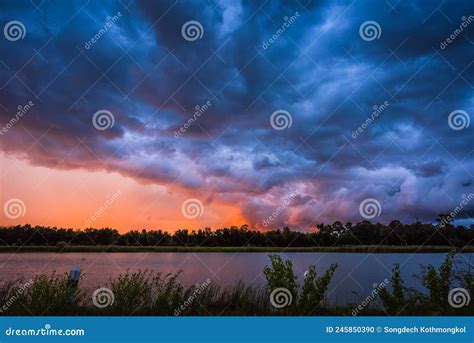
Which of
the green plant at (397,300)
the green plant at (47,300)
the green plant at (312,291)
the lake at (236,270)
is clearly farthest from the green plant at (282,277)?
the green plant at (47,300)

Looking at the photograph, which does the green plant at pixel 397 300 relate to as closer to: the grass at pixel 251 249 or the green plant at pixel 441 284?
the green plant at pixel 441 284

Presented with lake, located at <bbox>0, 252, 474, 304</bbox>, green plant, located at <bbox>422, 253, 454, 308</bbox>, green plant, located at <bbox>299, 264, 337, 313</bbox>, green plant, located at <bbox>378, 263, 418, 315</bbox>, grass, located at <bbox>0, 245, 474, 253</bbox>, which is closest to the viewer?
green plant, located at <bbox>299, 264, 337, 313</bbox>

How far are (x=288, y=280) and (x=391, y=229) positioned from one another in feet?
214

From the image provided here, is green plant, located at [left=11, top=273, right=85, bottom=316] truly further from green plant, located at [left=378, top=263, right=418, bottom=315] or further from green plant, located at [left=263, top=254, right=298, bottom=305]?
green plant, located at [left=378, top=263, right=418, bottom=315]

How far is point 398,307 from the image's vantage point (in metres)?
12.1

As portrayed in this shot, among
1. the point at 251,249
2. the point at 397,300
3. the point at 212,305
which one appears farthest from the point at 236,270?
the point at 251,249

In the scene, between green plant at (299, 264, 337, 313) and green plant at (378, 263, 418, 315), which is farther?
green plant at (378, 263, 418, 315)

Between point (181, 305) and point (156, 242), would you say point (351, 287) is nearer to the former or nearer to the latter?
point (181, 305)

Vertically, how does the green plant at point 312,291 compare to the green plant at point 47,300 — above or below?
above

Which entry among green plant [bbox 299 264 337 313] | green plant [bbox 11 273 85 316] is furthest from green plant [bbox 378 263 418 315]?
green plant [bbox 11 273 85 316]

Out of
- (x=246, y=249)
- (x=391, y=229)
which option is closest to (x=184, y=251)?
(x=246, y=249)
